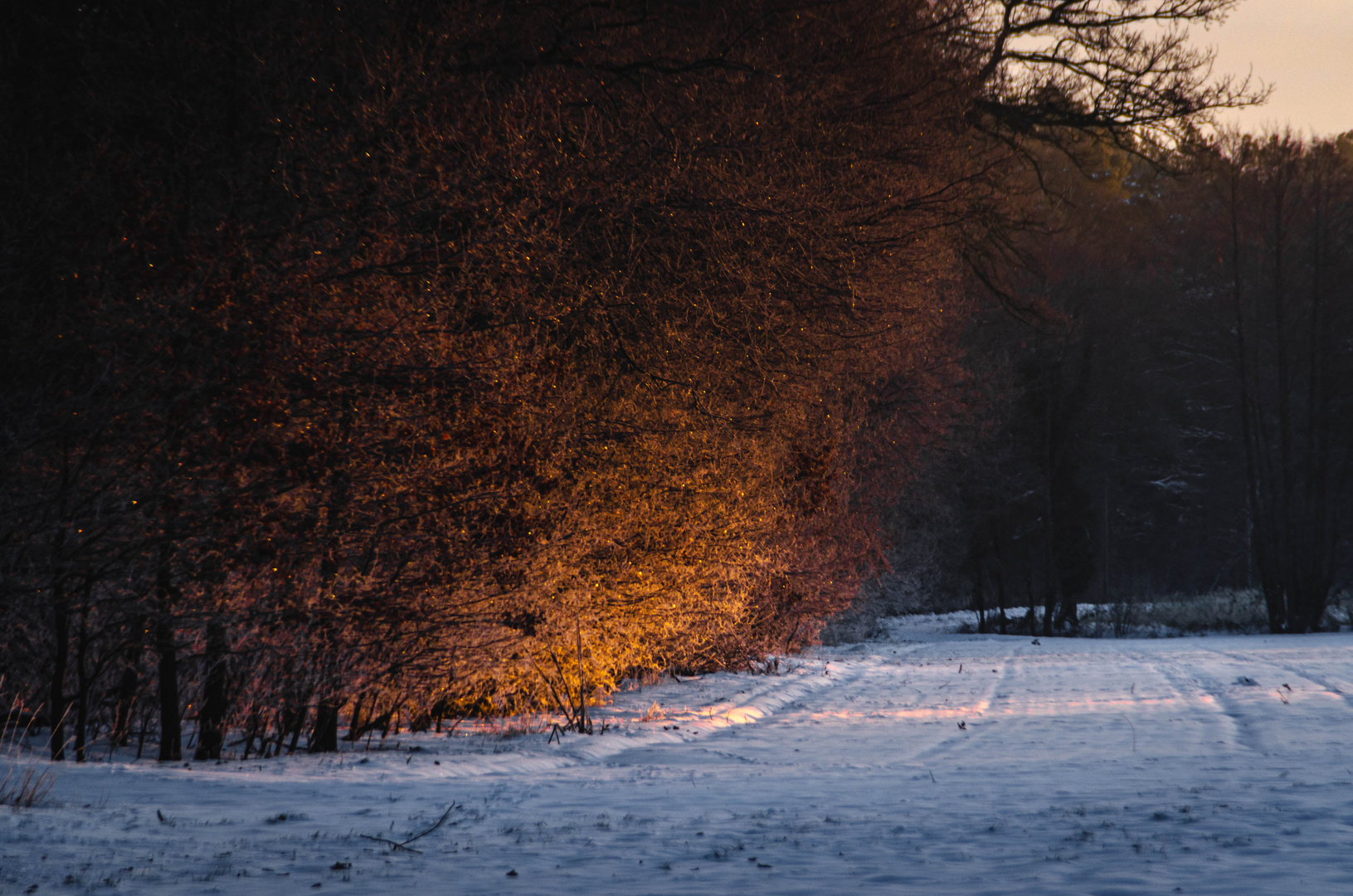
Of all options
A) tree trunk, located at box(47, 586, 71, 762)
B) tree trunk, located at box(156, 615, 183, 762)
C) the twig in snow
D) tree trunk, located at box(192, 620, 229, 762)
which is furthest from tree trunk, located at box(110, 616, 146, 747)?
the twig in snow

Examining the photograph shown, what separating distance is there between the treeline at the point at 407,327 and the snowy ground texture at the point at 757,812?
1062 millimetres

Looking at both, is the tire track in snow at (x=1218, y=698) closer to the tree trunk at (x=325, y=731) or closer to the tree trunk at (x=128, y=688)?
the tree trunk at (x=325, y=731)

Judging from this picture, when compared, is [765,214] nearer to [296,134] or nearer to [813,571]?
[296,134]

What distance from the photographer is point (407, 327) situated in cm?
759

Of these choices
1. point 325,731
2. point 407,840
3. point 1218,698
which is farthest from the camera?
→ point 1218,698

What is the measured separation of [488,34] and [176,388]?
14.8 ft

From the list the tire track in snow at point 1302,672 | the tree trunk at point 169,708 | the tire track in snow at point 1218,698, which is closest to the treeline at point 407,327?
the tree trunk at point 169,708

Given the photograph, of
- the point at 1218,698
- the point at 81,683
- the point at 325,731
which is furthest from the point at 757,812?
the point at 1218,698

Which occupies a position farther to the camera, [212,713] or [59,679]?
[212,713]

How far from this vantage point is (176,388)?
688cm

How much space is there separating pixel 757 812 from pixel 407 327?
165 inches

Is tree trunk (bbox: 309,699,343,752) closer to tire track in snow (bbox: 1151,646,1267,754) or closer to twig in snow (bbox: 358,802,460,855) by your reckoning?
twig in snow (bbox: 358,802,460,855)

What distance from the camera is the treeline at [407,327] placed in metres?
6.93

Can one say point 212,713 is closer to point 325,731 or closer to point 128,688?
point 128,688
